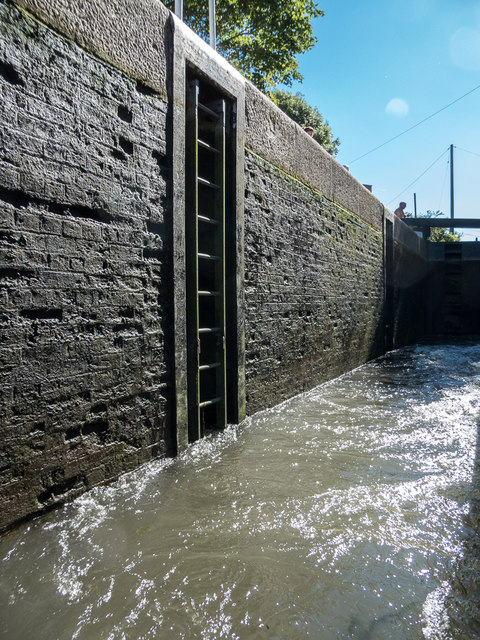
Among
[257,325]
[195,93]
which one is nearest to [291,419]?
[257,325]

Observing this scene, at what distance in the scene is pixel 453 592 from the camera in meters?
1.79

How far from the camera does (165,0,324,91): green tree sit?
566 inches

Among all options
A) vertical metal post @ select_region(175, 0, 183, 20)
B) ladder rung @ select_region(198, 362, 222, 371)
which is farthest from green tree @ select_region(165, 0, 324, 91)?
ladder rung @ select_region(198, 362, 222, 371)

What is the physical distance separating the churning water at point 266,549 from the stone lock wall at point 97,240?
0.42m

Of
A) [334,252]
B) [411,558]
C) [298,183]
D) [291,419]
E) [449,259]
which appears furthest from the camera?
[449,259]

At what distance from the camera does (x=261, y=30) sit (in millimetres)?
14992

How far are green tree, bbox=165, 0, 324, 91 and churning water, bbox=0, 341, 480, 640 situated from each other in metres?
15.4

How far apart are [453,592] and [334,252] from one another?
555 centimetres

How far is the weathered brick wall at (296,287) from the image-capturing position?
4648mm

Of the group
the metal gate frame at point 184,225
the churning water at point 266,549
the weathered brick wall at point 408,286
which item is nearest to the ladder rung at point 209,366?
the metal gate frame at point 184,225

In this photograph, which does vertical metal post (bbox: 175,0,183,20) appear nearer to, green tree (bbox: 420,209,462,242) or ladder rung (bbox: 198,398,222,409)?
ladder rung (bbox: 198,398,222,409)

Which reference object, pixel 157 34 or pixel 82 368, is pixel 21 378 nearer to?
pixel 82 368

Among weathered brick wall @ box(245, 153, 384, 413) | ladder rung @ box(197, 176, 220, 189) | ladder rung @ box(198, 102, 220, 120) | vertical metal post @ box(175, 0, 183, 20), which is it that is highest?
vertical metal post @ box(175, 0, 183, 20)

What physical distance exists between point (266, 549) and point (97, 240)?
2.04m
